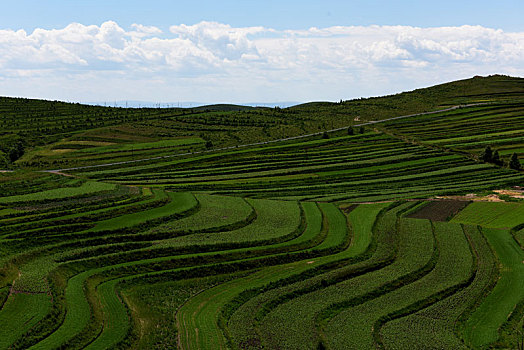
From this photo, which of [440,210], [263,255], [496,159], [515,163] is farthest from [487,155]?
[263,255]

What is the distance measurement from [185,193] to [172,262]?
33.4m

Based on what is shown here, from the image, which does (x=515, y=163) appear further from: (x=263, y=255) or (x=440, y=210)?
(x=263, y=255)

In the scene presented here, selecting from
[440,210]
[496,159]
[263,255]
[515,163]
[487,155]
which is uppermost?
[487,155]

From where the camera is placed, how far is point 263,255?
59781 mm

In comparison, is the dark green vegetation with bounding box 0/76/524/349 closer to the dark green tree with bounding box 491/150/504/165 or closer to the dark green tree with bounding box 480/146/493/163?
the dark green tree with bounding box 491/150/504/165

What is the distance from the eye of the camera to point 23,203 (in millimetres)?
74812

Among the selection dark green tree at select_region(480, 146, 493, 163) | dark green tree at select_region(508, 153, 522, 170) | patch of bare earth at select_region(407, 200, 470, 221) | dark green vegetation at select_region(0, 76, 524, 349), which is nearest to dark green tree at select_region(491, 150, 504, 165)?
dark green vegetation at select_region(0, 76, 524, 349)

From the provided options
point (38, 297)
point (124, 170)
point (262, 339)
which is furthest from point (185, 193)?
point (262, 339)

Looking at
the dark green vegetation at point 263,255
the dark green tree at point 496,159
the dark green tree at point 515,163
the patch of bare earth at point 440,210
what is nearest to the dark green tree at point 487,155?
the dark green tree at point 496,159

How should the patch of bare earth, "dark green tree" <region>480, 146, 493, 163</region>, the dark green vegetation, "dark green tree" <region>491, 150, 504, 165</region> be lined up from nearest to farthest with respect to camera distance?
1. the dark green vegetation
2. the patch of bare earth
3. "dark green tree" <region>491, 150, 504, 165</region>
4. "dark green tree" <region>480, 146, 493, 163</region>

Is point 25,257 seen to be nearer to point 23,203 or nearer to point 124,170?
point 23,203

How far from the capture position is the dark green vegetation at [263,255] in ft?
137

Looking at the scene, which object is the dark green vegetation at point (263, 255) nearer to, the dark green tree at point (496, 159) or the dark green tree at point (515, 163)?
the dark green tree at point (496, 159)

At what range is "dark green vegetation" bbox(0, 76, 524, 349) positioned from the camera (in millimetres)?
41781
